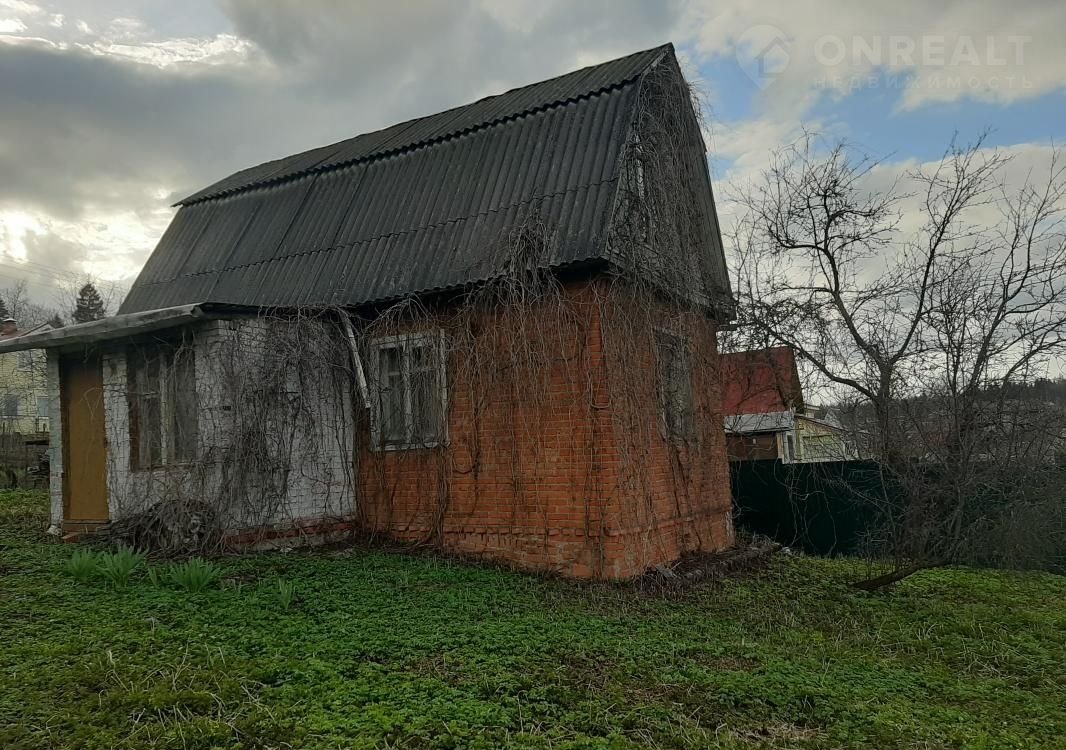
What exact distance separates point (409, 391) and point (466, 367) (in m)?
1.05

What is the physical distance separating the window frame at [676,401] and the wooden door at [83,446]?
23.8ft

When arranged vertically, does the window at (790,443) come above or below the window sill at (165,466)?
below

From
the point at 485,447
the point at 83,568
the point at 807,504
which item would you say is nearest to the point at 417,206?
the point at 485,447

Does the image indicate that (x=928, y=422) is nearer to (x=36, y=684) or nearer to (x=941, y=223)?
(x=941, y=223)

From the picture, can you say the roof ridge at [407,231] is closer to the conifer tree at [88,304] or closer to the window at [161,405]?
the window at [161,405]

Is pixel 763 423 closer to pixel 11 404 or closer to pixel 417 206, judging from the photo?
pixel 417 206

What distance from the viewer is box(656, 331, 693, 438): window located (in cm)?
921

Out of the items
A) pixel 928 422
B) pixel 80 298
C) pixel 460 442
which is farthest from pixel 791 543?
pixel 80 298

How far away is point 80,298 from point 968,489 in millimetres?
57972

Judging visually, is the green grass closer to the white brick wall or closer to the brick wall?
the brick wall

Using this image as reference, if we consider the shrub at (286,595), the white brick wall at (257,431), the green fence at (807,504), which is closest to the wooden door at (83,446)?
the white brick wall at (257,431)

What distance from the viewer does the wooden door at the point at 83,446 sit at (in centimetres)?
1020

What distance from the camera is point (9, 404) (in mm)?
37938

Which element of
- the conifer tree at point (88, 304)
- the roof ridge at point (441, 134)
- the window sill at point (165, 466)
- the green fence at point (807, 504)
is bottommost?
the green fence at point (807, 504)
